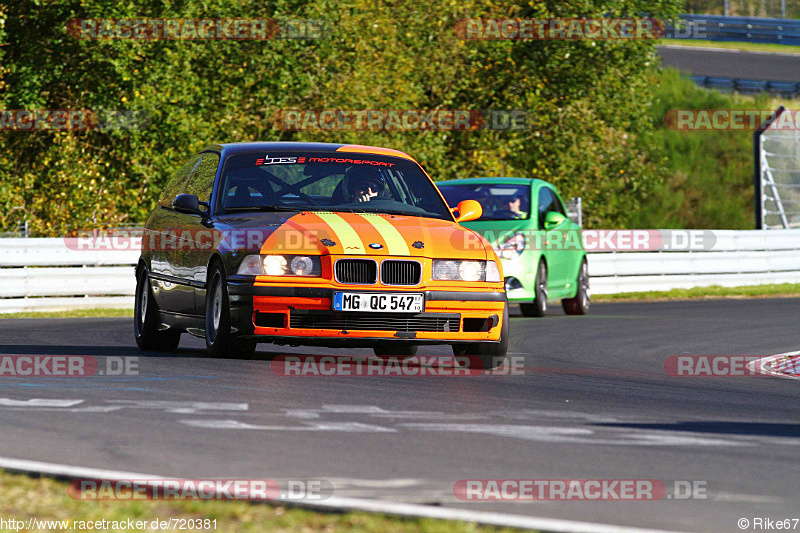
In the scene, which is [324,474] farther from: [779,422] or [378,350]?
[378,350]

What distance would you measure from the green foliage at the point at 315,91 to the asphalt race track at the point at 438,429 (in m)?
16.0

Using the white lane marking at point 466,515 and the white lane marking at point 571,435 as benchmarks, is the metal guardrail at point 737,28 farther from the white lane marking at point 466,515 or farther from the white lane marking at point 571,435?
the white lane marking at point 466,515

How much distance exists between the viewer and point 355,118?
3009 cm

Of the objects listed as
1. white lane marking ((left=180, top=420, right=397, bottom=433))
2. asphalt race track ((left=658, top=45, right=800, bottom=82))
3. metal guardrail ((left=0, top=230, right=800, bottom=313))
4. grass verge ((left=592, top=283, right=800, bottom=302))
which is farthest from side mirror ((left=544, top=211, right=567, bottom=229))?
asphalt race track ((left=658, top=45, right=800, bottom=82))

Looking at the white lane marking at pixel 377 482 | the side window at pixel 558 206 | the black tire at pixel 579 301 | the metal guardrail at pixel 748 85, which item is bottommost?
the black tire at pixel 579 301

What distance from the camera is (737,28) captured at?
50469 millimetres

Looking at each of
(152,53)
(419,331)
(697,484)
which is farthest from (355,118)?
(697,484)

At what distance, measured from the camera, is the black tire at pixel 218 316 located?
9.68 meters

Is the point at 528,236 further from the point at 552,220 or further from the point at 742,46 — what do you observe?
the point at 742,46

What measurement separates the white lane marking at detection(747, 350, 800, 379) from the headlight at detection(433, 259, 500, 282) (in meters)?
2.41

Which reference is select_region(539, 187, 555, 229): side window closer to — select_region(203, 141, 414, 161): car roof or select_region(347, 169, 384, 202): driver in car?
select_region(203, 141, 414, 161): car roof

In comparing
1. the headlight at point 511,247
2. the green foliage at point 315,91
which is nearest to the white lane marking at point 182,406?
the headlight at point 511,247

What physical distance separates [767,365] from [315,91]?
2002cm

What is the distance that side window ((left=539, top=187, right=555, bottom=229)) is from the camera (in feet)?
56.7
